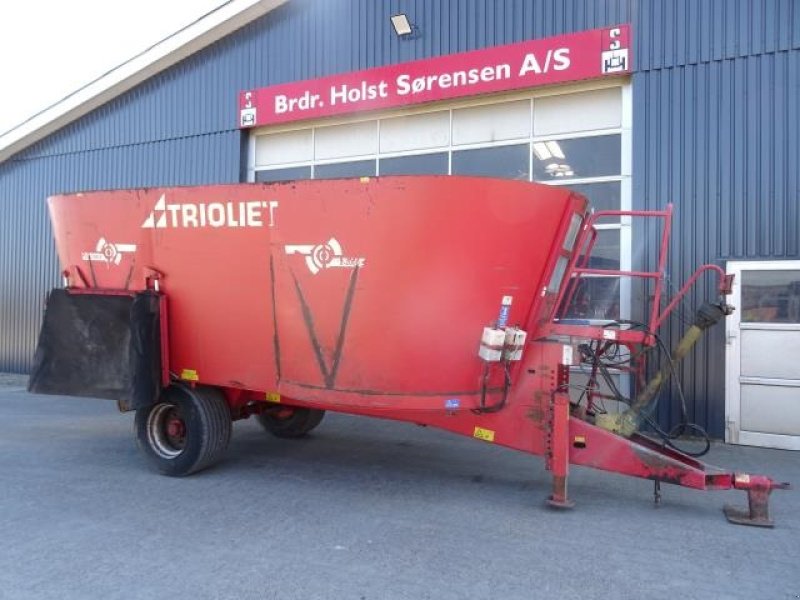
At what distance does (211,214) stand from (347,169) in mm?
5337

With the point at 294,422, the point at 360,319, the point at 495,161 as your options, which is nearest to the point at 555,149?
the point at 495,161

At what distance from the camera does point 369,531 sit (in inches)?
176

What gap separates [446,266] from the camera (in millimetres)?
4684

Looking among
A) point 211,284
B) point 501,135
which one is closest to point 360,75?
point 501,135

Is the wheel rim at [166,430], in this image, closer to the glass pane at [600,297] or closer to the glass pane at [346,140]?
the glass pane at [600,297]

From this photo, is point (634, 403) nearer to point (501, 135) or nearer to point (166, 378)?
point (166, 378)

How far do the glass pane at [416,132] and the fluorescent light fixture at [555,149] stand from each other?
61.1 inches

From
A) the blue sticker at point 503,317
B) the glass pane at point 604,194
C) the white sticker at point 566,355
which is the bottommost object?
the white sticker at point 566,355

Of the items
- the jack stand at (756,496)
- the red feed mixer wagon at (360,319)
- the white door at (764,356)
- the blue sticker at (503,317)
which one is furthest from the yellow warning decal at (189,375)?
the white door at (764,356)

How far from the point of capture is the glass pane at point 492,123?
9.10 m

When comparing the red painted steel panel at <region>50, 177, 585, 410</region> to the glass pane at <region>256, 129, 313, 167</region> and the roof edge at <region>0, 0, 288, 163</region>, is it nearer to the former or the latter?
the glass pane at <region>256, 129, 313, 167</region>

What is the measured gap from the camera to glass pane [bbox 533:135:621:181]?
855 cm

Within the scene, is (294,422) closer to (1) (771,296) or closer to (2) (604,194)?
(2) (604,194)

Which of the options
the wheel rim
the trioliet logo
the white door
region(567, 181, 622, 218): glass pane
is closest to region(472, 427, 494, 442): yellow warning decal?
the trioliet logo
